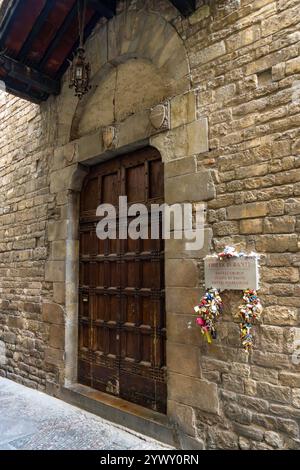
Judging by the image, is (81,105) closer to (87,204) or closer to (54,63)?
(54,63)

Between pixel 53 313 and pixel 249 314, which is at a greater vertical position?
pixel 249 314

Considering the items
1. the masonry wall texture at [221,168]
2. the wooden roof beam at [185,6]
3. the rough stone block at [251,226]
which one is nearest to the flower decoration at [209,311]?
the masonry wall texture at [221,168]

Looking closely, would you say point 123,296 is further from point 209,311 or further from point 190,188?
point 190,188

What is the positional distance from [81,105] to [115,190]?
1.19 m

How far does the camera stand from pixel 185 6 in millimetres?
3051

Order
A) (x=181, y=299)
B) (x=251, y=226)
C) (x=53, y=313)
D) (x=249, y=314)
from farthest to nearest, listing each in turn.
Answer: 1. (x=53, y=313)
2. (x=181, y=299)
3. (x=251, y=226)
4. (x=249, y=314)

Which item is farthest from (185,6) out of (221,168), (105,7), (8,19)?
(8,19)

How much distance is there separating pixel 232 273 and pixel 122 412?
5.74ft

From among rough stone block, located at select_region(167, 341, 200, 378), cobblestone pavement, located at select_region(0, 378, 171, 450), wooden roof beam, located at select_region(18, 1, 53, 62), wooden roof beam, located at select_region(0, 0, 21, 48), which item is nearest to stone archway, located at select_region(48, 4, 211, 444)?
rough stone block, located at select_region(167, 341, 200, 378)

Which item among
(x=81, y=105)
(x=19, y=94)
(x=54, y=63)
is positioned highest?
(x=54, y=63)

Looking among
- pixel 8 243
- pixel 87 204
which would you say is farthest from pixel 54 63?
pixel 8 243

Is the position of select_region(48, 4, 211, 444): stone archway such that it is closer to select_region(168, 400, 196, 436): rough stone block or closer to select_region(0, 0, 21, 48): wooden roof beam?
select_region(168, 400, 196, 436): rough stone block

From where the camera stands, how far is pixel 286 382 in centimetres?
232

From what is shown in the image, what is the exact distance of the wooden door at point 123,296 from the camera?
3.32 meters
